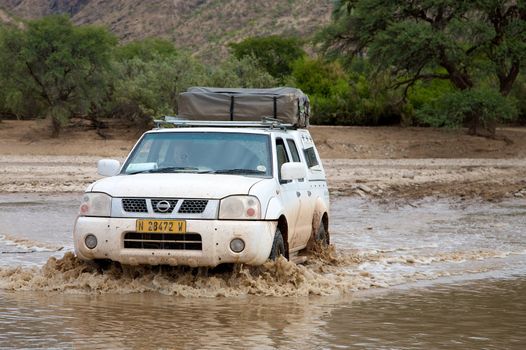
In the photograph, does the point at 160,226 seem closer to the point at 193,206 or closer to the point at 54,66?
the point at 193,206

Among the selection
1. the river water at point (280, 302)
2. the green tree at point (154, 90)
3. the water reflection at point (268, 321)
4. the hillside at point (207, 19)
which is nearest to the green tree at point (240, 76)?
the green tree at point (154, 90)

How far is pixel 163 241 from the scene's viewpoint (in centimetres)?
961

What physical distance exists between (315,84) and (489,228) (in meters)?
38.6

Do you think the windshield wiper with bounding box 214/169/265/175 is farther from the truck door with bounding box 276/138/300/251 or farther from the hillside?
the hillside

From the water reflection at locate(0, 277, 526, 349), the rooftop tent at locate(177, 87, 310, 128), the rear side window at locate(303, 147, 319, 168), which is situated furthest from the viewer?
the rear side window at locate(303, 147, 319, 168)

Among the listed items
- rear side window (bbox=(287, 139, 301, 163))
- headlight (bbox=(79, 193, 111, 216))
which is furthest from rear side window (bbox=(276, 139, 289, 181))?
headlight (bbox=(79, 193, 111, 216))

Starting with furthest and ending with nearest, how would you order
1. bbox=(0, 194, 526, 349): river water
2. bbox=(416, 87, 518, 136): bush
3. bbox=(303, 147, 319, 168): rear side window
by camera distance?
bbox=(416, 87, 518, 136): bush < bbox=(303, 147, 319, 168): rear side window < bbox=(0, 194, 526, 349): river water

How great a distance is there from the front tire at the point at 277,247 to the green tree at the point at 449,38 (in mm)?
31731

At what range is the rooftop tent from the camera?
41.0ft

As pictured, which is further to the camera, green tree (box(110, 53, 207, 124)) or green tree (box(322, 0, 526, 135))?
green tree (box(110, 53, 207, 124))

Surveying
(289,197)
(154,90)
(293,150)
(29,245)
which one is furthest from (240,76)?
(289,197)

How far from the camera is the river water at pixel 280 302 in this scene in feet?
26.4

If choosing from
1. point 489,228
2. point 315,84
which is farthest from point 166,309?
point 315,84

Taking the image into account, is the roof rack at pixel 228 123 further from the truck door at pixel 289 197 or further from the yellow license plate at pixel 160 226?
the yellow license plate at pixel 160 226
